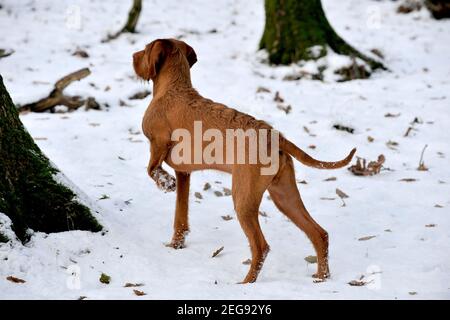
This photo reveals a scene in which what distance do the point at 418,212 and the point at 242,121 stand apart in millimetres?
2190

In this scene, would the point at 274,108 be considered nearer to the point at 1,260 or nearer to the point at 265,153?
the point at 265,153

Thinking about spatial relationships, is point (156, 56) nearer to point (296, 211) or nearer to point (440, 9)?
point (296, 211)

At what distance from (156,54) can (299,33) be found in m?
5.41

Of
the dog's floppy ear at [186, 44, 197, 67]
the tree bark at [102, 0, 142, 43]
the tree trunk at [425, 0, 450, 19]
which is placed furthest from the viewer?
the tree trunk at [425, 0, 450, 19]

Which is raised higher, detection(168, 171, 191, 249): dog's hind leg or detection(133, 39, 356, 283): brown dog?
detection(133, 39, 356, 283): brown dog

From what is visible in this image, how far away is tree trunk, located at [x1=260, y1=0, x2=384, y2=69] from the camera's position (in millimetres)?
9219

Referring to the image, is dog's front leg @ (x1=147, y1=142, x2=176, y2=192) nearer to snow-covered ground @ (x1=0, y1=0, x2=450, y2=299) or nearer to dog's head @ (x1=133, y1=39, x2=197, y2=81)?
snow-covered ground @ (x1=0, y1=0, x2=450, y2=299)

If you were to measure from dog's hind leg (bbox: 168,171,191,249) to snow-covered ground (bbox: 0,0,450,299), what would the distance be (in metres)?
0.13

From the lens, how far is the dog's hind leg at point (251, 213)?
367 centimetres

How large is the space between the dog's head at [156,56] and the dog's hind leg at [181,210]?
858 millimetres

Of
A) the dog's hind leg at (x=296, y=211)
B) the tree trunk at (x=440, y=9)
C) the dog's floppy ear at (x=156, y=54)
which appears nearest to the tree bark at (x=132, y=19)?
the tree trunk at (x=440, y=9)

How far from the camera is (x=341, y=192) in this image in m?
5.52

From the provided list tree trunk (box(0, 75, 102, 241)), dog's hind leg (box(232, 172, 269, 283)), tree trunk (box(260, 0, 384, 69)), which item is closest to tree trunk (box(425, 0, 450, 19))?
tree trunk (box(260, 0, 384, 69))

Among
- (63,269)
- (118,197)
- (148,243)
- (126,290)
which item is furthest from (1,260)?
(118,197)
